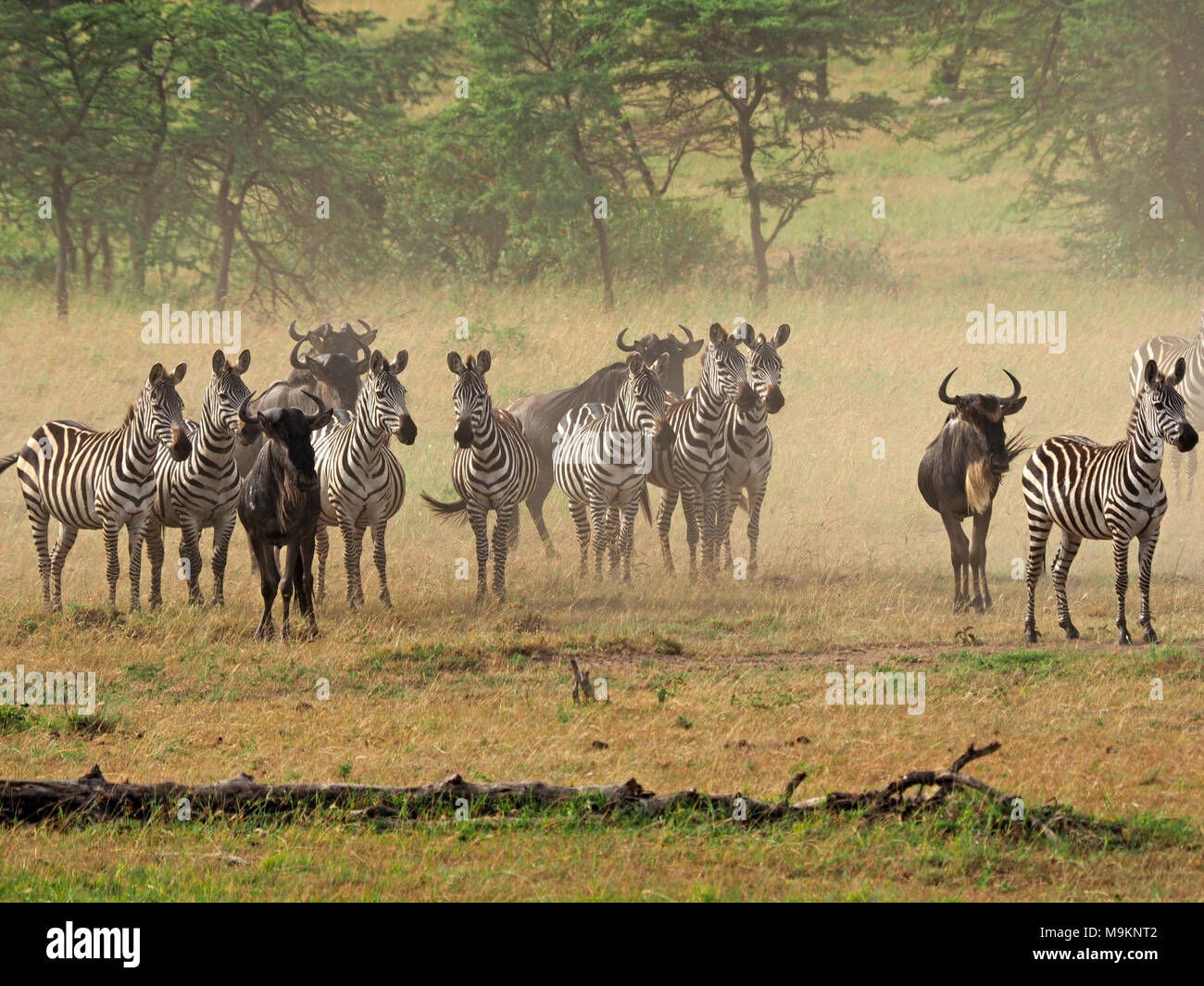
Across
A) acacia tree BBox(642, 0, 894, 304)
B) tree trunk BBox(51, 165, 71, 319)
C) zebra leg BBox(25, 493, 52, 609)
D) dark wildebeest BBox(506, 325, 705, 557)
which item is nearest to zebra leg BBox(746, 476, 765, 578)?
dark wildebeest BBox(506, 325, 705, 557)

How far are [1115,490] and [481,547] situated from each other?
6.21 meters

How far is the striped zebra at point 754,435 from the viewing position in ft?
49.4

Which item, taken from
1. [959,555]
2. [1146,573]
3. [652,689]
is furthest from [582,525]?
[1146,573]

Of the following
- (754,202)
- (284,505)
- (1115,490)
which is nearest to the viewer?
(1115,490)

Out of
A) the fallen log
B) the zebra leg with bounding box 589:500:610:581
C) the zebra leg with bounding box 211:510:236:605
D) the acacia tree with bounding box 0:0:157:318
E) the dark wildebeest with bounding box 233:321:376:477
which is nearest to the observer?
the fallen log

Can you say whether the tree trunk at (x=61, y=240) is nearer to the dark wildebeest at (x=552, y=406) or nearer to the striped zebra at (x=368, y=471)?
the dark wildebeest at (x=552, y=406)

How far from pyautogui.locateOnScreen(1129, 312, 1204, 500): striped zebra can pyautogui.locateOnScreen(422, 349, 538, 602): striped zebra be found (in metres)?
8.49

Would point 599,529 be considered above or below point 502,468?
below

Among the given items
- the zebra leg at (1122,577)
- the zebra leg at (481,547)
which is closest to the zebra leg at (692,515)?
the zebra leg at (481,547)

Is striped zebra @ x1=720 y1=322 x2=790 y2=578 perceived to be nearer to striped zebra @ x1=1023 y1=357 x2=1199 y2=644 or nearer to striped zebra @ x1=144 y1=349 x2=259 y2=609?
striped zebra @ x1=1023 y1=357 x2=1199 y2=644

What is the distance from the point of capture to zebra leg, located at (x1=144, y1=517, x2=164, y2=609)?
13195 millimetres

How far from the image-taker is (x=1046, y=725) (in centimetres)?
938

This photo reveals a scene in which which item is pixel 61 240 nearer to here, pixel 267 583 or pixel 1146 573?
pixel 267 583

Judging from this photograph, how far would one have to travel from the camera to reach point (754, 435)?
15.5 meters
